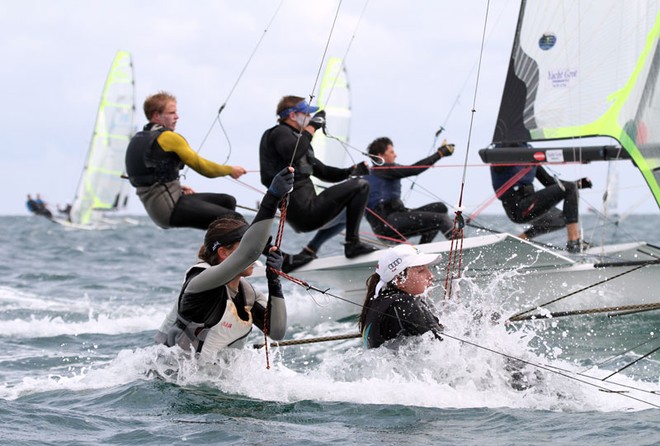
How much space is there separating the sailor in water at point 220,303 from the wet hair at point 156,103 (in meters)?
1.92

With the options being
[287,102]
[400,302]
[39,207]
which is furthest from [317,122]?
[39,207]

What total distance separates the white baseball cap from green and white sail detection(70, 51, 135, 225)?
27.3m

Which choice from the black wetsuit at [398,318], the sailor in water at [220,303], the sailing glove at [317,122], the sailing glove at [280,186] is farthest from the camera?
the sailing glove at [317,122]

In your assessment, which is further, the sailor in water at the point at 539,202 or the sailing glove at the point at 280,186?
the sailor in water at the point at 539,202

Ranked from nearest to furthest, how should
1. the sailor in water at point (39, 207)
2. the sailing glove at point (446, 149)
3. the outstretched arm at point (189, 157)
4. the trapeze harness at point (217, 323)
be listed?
the trapeze harness at point (217, 323), the outstretched arm at point (189, 157), the sailing glove at point (446, 149), the sailor in water at point (39, 207)

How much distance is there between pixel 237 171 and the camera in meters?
6.52

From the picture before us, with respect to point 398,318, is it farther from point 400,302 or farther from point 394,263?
point 394,263

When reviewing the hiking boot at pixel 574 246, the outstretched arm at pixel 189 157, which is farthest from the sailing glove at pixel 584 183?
the outstretched arm at pixel 189 157

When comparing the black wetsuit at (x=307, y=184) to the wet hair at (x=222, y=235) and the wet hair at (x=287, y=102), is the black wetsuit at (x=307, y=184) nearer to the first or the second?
the wet hair at (x=287, y=102)

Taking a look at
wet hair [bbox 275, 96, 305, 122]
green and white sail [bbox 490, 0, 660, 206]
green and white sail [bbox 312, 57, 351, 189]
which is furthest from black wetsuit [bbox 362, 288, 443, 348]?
green and white sail [bbox 312, 57, 351, 189]

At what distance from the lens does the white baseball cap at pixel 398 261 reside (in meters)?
4.70

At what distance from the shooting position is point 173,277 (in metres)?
14.1

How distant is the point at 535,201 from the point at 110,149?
26.4m

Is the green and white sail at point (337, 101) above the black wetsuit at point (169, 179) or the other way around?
above
